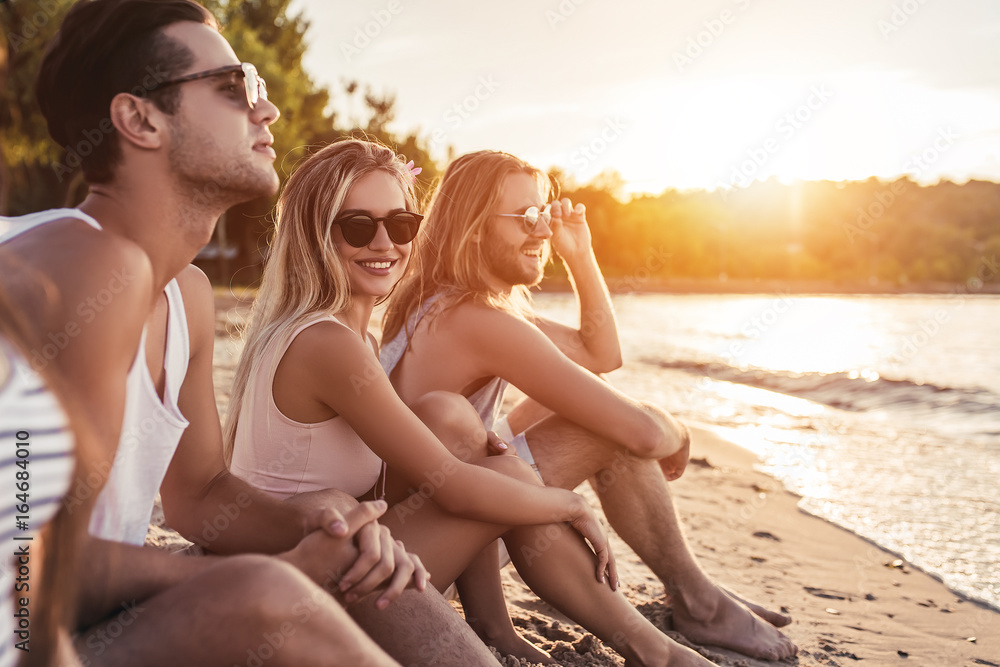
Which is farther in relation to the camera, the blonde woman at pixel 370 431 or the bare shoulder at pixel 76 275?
the blonde woman at pixel 370 431

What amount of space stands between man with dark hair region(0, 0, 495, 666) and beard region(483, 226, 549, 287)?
5.28 ft

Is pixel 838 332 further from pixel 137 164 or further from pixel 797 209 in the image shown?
pixel 797 209

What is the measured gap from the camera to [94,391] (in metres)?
1.33

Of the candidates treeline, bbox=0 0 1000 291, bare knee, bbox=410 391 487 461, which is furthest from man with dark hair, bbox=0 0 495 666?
treeline, bbox=0 0 1000 291

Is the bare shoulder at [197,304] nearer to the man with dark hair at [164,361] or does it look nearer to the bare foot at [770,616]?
the man with dark hair at [164,361]

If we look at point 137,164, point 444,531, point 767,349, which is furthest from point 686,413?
point 767,349

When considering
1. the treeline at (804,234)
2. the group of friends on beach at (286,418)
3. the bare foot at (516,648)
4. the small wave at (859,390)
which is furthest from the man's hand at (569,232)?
the treeline at (804,234)

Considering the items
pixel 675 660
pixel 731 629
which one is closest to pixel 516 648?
pixel 675 660

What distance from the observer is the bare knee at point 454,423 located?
2475 mm

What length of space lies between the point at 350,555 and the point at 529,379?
1305 millimetres

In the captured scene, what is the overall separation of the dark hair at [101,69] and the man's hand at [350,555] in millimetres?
831

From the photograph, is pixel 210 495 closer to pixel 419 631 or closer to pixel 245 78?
pixel 419 631

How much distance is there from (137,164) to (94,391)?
0.47m

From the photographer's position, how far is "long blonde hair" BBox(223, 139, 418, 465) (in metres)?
2.41
